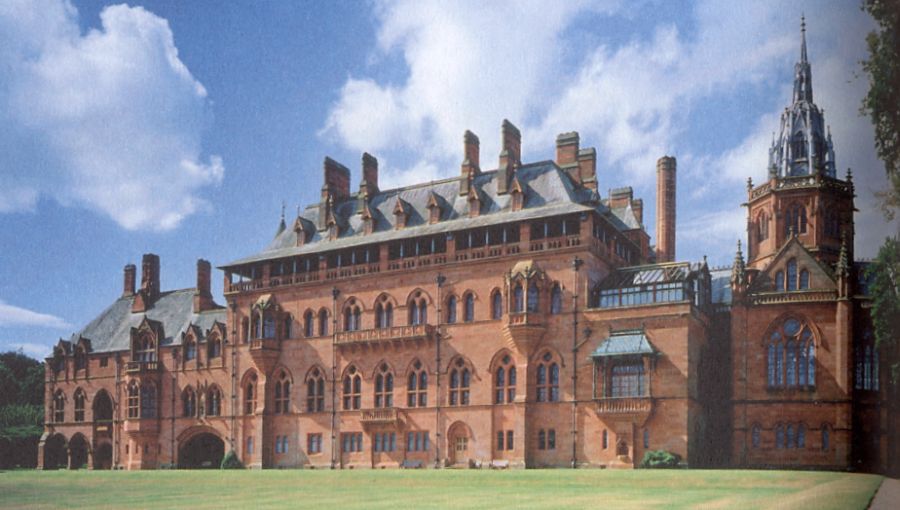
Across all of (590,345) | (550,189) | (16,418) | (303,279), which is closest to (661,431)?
(590,345)

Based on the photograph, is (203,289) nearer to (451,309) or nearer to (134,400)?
(134,400)

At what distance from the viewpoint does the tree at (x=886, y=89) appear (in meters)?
24.8

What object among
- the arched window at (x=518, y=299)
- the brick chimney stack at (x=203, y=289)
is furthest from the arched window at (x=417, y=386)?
the brick chimney stack at (x=203, y=289)

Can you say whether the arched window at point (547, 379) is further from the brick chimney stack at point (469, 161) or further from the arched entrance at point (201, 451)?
the arched entrance at point (201, 451)

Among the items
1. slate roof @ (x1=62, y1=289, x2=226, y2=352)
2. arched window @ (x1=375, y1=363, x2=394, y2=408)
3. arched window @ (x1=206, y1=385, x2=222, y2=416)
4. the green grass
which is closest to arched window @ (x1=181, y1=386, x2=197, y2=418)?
arched window @ (x1=206, y1=385, x2=222, y2=416)

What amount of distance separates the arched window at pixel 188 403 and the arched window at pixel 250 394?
541cm

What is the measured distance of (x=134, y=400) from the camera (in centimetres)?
7031

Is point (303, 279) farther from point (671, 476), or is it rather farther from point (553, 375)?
point (671, 476)

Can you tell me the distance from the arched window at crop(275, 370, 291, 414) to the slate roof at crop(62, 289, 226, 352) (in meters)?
9.83

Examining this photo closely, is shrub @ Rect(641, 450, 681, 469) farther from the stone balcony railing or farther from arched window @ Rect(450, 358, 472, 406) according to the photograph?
the stone balcony railing

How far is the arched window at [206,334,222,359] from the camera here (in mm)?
68000

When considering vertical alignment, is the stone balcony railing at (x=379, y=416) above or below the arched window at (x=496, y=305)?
below

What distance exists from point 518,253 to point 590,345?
6741 mm

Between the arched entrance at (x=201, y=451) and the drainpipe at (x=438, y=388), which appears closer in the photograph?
the drainpipe at (x=438, y=388)
